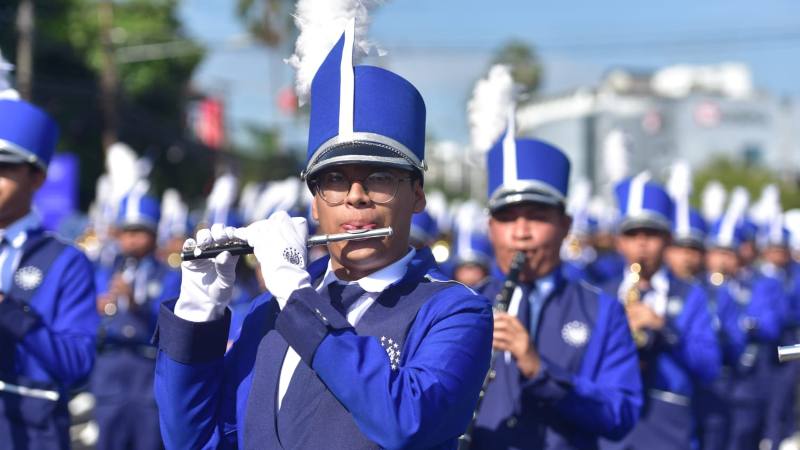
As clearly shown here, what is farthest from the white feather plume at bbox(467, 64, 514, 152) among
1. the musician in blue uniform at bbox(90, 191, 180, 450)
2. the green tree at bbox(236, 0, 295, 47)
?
the green tree at bbox(236, 0, 295, 47)

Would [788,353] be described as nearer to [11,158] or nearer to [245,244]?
[245,244]

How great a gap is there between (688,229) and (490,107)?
4061 mm

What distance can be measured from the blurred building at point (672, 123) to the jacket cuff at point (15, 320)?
262ft

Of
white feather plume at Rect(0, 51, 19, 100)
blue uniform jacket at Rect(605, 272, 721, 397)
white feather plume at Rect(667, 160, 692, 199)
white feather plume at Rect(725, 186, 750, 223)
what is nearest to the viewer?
white feather plume at Rect(0, 51, 19, 100)

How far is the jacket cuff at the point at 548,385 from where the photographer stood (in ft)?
18.3

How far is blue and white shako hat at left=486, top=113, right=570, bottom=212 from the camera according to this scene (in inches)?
236

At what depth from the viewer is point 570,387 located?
5.62 meters

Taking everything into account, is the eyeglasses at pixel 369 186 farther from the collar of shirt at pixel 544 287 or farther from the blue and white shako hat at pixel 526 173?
the collar of shirt at pixel 544 287

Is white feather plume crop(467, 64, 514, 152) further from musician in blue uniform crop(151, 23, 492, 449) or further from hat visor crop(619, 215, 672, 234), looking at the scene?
musician in blue uniform crop(151, 23, 492, 449)

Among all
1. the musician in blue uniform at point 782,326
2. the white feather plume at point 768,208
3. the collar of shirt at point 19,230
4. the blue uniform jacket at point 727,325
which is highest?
the collar of shirt at point 19,230

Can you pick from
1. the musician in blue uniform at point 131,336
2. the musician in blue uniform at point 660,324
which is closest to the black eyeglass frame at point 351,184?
the musician in blue uniform at point 660,324

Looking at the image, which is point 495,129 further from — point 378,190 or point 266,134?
point 266,134

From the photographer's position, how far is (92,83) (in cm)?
3966

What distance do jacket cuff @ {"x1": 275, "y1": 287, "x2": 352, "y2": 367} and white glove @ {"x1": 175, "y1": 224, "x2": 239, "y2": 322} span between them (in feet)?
0.81
